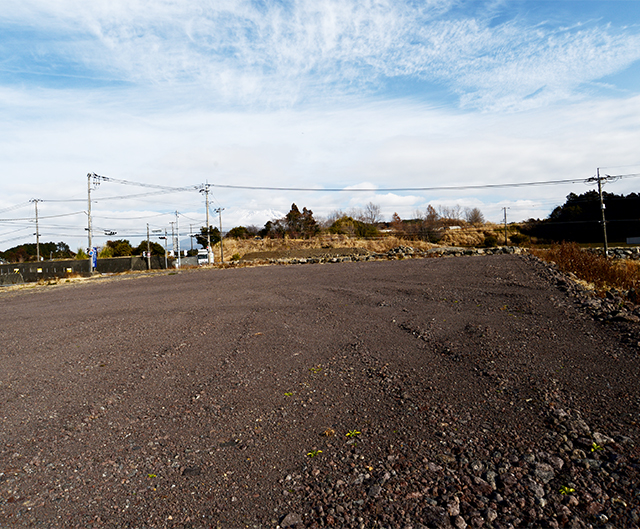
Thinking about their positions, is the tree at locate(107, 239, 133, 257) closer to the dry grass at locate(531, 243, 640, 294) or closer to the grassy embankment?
the grassy embankment

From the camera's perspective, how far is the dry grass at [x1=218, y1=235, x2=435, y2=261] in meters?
57.4

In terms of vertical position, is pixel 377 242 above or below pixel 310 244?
below

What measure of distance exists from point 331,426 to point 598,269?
1281cm

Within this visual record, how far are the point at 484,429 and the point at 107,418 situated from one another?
353cm

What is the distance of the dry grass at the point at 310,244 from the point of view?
5741 centimetres

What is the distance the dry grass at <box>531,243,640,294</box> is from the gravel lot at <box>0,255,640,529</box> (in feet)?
16.0

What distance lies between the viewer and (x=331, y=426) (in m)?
3.69

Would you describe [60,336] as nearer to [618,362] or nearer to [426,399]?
[426,399]

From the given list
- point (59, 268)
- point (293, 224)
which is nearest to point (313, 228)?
point (293, 224)

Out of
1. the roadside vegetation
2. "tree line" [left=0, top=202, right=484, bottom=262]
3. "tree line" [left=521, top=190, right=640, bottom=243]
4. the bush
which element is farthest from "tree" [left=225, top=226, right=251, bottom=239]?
the roadside vegetation

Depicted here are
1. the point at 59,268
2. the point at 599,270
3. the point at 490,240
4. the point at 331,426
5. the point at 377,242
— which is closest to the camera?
the point at 331,426

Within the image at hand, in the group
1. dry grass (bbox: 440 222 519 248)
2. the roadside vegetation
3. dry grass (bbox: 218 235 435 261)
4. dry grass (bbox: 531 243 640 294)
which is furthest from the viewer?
dry grass (bbox: 440 222 519 248)

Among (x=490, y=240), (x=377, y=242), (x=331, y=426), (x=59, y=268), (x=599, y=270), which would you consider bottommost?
(x=331, y=426)

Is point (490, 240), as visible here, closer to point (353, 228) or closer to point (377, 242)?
point (377, 242)
